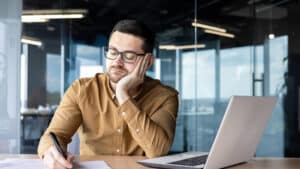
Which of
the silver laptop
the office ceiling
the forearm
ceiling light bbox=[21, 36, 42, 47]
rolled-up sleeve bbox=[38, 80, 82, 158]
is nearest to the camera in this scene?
the silver laptop

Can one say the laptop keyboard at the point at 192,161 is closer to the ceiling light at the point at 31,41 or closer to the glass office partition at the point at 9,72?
the glass office partition at the point at 9,72

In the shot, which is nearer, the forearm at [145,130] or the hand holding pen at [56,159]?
the hand holding pen at [56,159]

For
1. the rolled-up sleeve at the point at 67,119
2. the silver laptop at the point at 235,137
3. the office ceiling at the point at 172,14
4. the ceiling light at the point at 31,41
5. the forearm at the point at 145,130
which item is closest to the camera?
the silver laptop at the point at 235,137

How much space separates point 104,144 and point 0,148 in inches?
112

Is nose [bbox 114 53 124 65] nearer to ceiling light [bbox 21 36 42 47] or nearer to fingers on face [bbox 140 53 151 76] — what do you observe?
fingers on face [bbox 140 53 151 76]

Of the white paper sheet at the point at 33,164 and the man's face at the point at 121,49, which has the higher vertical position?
the man's face at the point at 121,49

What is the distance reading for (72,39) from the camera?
4633mm

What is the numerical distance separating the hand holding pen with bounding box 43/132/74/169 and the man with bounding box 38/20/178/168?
0.24 metres

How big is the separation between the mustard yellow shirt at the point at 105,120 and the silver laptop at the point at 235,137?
17cm

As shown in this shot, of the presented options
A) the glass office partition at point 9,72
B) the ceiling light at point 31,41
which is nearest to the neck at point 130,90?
the glass office partition at point 9,72

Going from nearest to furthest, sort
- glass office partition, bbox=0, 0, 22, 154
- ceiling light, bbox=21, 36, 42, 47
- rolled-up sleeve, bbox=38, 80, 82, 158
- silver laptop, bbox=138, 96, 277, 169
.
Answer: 1. silver laptop, bbox=138, 96, 277, 169
2. rolled-up sleeve, bbox=38, 80, 82, 158
3. glass office partition, bbox=0, 0, 22, 154
4. ceiling light, bbox=21, 36, 42, 47

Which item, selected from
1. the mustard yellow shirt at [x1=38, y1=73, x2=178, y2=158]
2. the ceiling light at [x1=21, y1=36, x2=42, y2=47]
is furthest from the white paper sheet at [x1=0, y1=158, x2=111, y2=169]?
the ceiling light at [x1=21, y1=36, x2=42, y2=47]

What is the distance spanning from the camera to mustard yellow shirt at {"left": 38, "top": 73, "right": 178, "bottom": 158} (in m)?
1.34

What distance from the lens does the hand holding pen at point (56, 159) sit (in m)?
1.01
